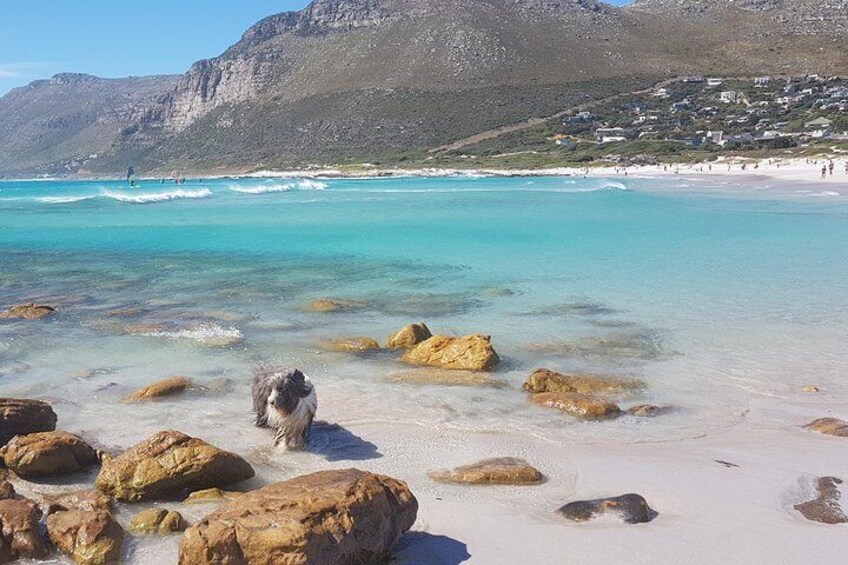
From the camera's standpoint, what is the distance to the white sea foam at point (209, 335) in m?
10.1

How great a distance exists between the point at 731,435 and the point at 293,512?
4259mm

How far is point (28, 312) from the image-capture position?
1198cm

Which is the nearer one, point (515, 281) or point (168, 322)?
point (168, 322)

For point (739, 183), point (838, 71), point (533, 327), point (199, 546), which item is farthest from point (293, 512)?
point (838, 71)

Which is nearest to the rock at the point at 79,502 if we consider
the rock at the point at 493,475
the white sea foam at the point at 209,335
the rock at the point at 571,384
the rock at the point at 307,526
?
the rock at the point at 307,526

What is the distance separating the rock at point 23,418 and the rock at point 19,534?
5.66 ft

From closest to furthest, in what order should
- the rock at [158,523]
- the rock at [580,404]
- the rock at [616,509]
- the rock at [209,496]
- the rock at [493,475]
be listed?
the rock at [158,523] → the rock at [616,509] → the rock at [209,496] → the rock at [493,475] → the rock at [580,404]

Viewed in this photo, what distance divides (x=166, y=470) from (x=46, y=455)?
105 cm

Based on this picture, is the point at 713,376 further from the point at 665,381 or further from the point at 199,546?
the point at 199,546

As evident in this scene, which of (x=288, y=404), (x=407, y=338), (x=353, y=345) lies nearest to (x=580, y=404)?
(x=288, y=404)

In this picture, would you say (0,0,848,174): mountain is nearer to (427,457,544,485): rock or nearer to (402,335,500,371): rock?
(402,335,500,371): rock

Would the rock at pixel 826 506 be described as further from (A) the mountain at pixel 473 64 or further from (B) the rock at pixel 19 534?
(A) the mountain at pixel 473 64

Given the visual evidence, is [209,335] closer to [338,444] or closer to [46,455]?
[338,444]

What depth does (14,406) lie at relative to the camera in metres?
6.12
